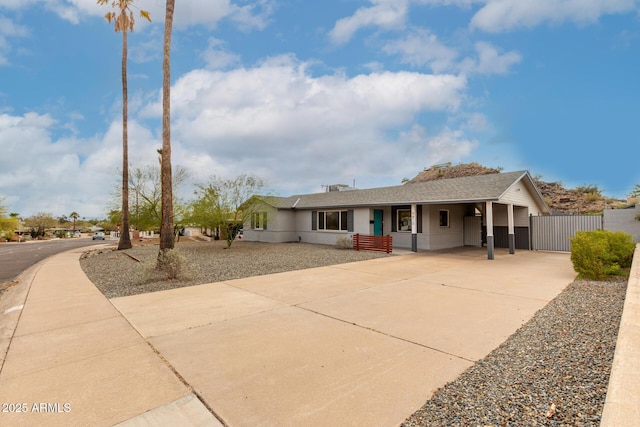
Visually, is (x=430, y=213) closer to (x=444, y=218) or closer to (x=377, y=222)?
(x=444, y=218)

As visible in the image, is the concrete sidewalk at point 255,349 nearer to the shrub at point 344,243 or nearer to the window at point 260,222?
the shrub at point 344,243

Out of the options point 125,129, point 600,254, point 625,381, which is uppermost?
point 125,129

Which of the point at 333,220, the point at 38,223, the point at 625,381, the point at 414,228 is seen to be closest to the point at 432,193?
the point at 414,228

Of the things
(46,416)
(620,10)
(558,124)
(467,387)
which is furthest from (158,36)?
(558,124)

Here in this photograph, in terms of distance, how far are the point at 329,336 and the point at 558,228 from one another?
16.0 m

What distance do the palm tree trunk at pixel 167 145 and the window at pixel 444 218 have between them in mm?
13441

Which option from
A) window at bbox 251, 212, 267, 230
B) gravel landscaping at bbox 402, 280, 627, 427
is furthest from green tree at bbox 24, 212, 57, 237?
gravel landscaping at bbox 402, 280, 627, 427

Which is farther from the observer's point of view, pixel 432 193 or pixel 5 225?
pixel 5 225

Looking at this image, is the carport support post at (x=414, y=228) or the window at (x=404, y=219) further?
the window at (x=404, y=219)

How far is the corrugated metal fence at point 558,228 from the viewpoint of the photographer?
14328 millimetres

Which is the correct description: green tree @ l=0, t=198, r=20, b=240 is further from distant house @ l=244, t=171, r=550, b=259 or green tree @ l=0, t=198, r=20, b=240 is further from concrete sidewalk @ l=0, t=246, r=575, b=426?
concrete sidewalk @ l=0, t=246, r=575, b=426

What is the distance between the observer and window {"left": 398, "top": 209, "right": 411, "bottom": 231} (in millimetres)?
17000

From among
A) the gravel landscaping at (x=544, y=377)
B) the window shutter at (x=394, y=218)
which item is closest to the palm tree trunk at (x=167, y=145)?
the gravel landscaping at (x=544, y=377)

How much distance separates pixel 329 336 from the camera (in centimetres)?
435
